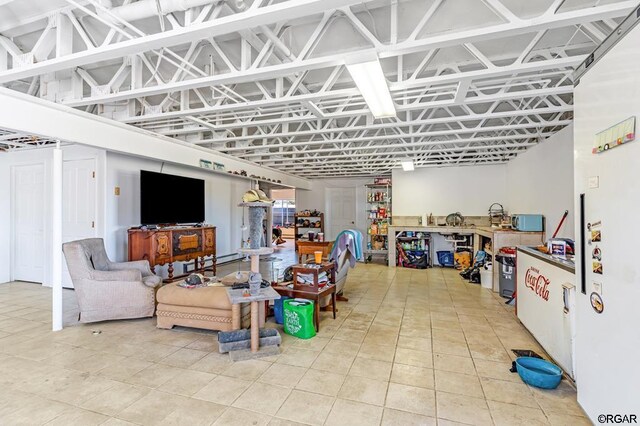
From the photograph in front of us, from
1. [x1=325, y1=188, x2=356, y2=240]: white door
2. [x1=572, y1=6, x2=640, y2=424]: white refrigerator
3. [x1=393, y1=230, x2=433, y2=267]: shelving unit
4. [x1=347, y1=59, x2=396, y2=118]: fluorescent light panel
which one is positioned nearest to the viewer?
[x1=572, y1=6, x2=640, y2=424]: white refrigerator

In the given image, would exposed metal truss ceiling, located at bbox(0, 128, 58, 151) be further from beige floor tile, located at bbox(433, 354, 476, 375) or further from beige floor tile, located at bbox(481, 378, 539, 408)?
beige floor tile, located at bbox(481, 378, 539, 408)

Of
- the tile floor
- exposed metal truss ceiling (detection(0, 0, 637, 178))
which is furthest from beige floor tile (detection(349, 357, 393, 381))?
exposed metal truss ceiling (detection(0, 0, 637, 178))

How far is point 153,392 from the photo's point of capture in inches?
93.4

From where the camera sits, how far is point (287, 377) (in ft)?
8.51

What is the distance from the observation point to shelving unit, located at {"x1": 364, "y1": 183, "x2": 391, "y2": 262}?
895 cm

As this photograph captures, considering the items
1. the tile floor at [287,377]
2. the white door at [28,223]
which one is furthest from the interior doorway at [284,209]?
the tile floor at [287,377]

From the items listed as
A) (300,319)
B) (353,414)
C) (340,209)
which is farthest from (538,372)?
(340,209)

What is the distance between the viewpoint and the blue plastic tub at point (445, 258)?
8008 millimetres

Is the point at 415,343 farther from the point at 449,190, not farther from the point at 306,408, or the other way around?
the point at 449,190

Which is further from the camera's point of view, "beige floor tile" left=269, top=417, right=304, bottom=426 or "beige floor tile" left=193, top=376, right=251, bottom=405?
"beige floor tile" left=193, top=376, right=251, bottom=405

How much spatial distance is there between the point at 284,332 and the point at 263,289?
0.74m

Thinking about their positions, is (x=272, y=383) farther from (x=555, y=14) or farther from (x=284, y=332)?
(x=555, y=14)

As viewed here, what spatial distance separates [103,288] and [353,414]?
336 cm

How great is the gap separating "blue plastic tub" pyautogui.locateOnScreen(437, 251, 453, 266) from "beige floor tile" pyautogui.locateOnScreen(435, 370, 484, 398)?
576cm
